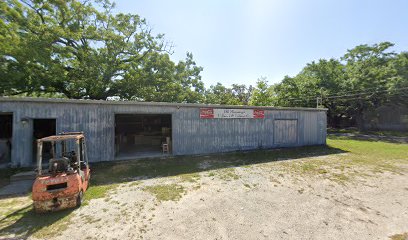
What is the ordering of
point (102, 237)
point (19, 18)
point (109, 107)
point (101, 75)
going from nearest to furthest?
point (102, 237) < point (109, 107) < point (19, 18) < point (101, 75)

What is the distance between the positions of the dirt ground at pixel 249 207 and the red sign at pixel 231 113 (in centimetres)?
475

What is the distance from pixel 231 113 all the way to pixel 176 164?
17.5 feet

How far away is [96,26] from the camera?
65.8 ft

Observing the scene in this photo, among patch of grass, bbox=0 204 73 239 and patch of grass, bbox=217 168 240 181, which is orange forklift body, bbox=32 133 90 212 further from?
patch of grass, bbox=217 168 240 181

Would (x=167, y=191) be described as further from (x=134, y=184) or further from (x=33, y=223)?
(x=33, y=223)

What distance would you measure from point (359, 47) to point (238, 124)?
30155 mm

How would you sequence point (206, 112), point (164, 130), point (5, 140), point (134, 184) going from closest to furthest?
point (134, 184) < point (5, 140) < point (206, 112) < point (164, 130)

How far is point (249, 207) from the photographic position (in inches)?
221

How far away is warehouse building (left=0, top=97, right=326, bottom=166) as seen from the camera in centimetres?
912

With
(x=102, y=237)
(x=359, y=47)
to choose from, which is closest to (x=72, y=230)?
(x=102, y=237)

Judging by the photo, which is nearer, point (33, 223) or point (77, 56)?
point (33, 223)

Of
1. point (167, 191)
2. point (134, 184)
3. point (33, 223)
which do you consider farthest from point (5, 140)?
point (167, 191)

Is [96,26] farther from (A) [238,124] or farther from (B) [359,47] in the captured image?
(B) [359,47]

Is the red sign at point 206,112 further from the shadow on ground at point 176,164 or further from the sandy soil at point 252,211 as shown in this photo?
the sandy soil at point 252,211
